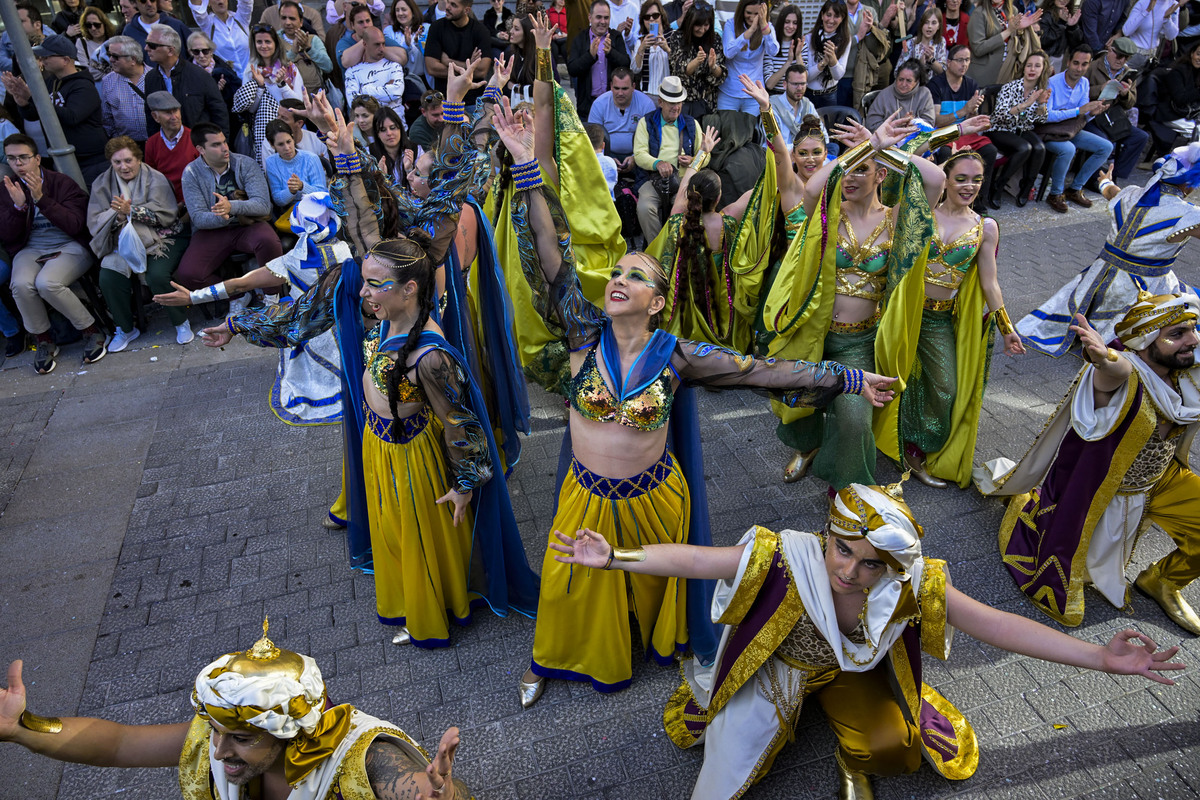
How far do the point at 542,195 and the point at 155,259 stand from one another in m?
5.07

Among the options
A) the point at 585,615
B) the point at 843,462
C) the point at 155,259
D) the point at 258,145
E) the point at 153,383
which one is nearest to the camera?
the point at 585,615

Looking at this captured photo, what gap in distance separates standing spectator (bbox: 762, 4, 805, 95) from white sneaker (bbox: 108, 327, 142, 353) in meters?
6.64

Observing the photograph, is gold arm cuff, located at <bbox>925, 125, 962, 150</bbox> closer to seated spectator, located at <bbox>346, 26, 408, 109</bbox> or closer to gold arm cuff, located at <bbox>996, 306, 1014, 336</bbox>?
gold arm cuff, located at <bbox>996, 306, 1014, 336</bbox>

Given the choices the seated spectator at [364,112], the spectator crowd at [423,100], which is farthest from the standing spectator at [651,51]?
the seated spectator at [364,112]

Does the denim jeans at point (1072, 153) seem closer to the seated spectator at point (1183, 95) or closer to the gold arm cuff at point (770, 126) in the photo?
the seated spectator at point (1183, 95)

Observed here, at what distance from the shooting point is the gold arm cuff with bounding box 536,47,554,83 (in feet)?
11.6

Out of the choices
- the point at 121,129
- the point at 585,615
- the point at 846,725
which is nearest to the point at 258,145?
the point at 121,129

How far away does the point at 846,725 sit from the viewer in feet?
9.13

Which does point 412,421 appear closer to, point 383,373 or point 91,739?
point 383,373

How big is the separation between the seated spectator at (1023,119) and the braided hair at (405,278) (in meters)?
8.05

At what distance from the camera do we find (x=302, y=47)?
806 centimetres

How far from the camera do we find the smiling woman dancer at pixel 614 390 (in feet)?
9.50

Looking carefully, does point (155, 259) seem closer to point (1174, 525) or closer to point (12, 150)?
point (12, 150)

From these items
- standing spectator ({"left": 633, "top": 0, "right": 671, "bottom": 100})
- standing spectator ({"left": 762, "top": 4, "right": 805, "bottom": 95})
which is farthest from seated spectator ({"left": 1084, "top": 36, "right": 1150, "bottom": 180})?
standing spectator ({"left": 633, "top": 0, "right": 671, "bottom": 100})
